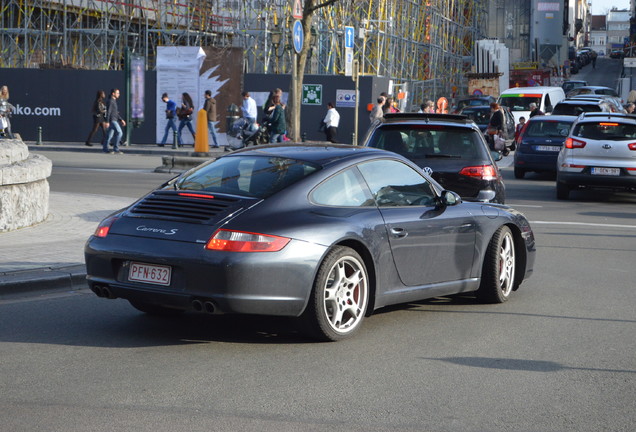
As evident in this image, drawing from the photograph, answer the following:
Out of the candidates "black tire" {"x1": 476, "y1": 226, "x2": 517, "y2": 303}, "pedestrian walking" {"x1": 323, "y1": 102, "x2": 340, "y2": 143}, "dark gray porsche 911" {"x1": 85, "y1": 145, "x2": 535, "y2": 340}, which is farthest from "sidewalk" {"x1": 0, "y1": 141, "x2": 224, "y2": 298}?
"pedestrian walking" {"x1": 323, "y1": 102, "x2": 340, "y2": 143}

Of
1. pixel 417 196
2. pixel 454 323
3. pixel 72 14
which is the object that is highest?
pixel 72 14

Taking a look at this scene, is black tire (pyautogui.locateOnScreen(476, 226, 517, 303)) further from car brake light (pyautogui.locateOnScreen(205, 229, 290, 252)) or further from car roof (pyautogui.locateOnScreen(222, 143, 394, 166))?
car brake light (pyautogui.locateOnScreen(205, 229, 290, 252))

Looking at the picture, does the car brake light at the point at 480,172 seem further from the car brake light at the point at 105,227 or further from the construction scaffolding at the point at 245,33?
the construction scaffolding at the point at 245,33

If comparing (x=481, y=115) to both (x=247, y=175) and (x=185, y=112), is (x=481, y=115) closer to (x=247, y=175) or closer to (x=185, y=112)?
(x=185, y=112)

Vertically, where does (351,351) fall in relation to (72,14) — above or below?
below

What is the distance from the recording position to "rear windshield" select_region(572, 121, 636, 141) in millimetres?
20125

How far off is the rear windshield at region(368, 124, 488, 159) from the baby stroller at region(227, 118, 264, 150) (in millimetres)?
12780

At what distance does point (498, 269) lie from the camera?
8945 mm

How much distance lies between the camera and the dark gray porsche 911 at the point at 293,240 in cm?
Answer: 676

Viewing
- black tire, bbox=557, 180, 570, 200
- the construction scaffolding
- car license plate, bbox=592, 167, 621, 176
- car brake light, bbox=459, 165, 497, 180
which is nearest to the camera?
car brake light, bbox=459, 165, 497, 180

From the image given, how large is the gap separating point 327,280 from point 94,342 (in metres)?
1.61

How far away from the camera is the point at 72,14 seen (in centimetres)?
5222

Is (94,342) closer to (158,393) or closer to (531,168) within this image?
(158,393)

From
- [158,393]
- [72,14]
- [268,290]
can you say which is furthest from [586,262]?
[72,14]
